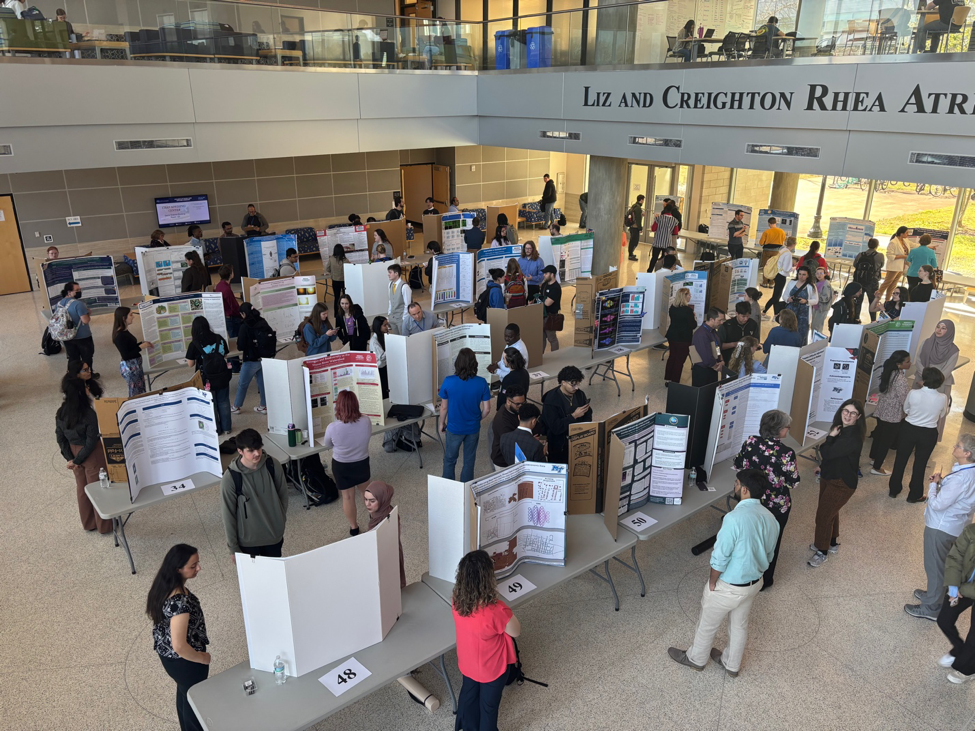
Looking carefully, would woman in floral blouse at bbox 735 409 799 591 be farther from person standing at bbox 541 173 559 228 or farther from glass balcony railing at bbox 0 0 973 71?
person standing at bbox 541 173 559 228

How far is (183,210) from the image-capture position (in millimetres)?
16406

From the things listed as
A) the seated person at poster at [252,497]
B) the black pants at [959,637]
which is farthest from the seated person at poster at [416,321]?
the black pants at [959,637]

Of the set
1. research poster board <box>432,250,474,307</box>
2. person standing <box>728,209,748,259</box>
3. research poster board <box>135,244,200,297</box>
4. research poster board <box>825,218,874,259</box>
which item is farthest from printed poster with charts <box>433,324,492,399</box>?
research poster board <box>825,218,874,259</box>

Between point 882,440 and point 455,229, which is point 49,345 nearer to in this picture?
point 455,229

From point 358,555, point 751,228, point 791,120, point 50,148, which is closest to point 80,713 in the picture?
point 358,555

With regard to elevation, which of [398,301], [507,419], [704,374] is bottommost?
[704,374]

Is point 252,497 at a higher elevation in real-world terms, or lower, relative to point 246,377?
higher

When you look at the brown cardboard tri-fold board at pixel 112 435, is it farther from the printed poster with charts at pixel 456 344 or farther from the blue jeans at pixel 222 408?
the printed poster with charts at pixel 456 344

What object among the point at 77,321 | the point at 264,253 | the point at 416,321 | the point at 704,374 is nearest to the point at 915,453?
the point at 704,374

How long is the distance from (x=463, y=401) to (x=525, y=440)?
1.34m

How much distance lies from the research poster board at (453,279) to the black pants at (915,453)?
21.6 feet

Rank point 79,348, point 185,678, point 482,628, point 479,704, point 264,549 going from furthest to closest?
point 79,348, point 264,549, point 479,704, point 185,678, point 482,628

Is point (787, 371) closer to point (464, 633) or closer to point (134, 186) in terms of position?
point (464, 633)

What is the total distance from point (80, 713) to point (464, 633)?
2872 millimetres
